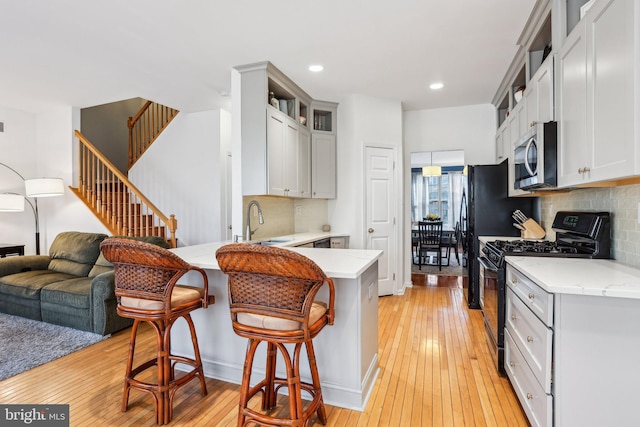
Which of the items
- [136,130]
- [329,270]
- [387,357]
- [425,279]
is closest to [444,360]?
[387,357]

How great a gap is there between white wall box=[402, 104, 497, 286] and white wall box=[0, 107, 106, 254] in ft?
14.9

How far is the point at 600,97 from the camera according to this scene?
65.8 inches

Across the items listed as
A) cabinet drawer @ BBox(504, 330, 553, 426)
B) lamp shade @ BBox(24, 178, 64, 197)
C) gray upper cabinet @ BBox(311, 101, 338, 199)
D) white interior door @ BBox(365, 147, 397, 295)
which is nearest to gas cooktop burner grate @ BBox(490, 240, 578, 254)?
cabinet drawer @ BBox(504, 330, 553, 426)

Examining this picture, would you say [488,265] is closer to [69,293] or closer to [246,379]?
[246,379]

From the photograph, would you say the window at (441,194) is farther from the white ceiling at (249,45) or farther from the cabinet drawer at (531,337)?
the cabinet drawer at (531,337)

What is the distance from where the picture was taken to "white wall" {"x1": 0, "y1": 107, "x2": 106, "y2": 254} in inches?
196

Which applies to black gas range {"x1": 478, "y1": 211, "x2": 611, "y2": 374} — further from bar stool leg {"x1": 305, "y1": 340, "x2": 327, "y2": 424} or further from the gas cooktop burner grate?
bar stool leg {"x1": 305, "y1": 340, "x2": 327, "y2": 424}

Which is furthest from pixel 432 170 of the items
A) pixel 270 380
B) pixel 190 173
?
pixel 270 380

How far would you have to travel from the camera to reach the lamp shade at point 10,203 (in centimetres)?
441

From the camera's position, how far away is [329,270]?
188cm

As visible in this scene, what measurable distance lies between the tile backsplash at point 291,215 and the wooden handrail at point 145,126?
2.73m

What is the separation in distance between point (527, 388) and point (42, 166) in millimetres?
6694

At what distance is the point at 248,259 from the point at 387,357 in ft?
5.83

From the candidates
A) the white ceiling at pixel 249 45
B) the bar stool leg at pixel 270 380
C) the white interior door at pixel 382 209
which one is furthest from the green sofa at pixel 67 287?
the white interior door at pixel 382 209
